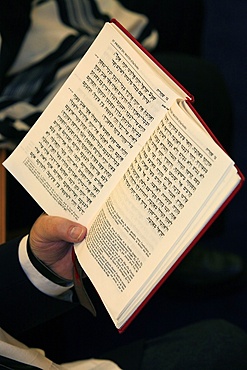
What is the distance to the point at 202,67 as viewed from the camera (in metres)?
1.35

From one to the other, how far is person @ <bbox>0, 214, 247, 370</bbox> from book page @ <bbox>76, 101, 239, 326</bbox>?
0.07 metres

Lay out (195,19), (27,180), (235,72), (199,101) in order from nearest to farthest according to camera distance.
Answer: (27,180) → (199,101) → (195,19) → (235,72)

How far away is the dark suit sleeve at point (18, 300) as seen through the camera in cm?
95

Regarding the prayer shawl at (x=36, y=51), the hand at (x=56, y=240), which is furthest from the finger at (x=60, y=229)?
the prayer shawl at (x=36, y=51)

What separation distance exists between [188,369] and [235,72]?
3.29 ft

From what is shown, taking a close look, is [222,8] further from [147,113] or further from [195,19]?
[147,113]

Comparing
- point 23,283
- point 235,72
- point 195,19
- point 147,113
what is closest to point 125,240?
point 147,113

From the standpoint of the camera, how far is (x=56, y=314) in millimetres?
983

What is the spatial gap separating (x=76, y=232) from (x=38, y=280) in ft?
0.50

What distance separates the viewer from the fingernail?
0.83 metres

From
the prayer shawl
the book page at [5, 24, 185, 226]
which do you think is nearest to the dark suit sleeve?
the book page at [5, 24, 185, 226]

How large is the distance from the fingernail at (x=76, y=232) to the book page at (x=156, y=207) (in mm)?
24

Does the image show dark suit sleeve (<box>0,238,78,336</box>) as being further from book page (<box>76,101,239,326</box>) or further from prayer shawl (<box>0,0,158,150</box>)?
prayer shawl (<box>0,0,158,150</box>)

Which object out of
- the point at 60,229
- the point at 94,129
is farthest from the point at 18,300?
the point at 94,129
